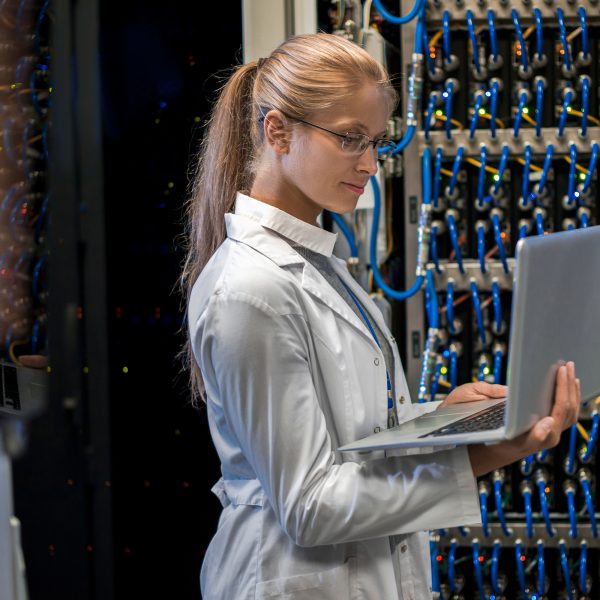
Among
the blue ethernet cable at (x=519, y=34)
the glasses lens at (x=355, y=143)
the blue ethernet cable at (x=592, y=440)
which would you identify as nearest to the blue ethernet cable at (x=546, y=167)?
the blue ethernet cable at (x=519, y=34)

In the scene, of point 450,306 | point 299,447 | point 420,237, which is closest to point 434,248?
point 420,237

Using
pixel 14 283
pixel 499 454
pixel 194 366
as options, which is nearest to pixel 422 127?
pixel 194 366

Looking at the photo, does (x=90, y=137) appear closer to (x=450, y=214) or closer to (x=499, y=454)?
(x=499, y=454)

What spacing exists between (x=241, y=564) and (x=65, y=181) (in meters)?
0.63

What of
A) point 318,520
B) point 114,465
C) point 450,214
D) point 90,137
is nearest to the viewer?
point 318,520

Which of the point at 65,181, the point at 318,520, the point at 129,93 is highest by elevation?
the point at 129,93

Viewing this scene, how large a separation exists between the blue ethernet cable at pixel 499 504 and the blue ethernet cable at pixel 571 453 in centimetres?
19

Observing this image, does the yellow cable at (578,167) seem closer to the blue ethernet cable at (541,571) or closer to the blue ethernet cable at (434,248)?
the blue ethernet cable at (434,248)

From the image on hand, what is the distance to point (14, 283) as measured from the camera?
1.01 meters

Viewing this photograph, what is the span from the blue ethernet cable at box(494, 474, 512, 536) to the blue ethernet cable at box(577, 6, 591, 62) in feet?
3.71

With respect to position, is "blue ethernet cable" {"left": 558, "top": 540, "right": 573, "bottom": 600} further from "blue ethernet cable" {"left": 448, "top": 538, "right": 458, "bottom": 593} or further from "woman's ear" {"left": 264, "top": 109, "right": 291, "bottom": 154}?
"woman's ear" {"left": 264, "top": 109, "right": 291, "bottom": 154}

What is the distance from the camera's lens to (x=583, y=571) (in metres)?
2.51

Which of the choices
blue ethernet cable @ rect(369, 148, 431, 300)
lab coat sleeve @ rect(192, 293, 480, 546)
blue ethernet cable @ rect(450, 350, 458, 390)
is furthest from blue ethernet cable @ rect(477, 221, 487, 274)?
lab coat sleeve @ rect(192, 293, 480, 546)

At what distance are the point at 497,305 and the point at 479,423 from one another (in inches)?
46.2
